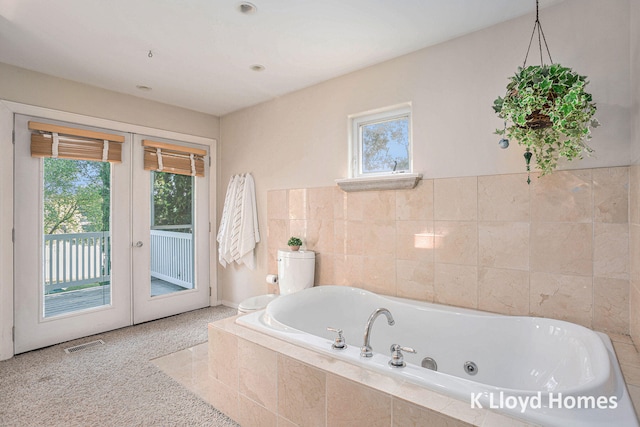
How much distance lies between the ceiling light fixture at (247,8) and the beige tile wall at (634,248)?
2165 mm

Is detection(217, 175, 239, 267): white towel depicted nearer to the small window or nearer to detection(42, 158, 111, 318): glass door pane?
detection(42, 158, 111, 318): glass door pane

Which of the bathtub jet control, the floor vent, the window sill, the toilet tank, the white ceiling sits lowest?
the floor vent

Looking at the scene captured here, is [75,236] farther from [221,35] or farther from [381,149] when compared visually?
[381,149]

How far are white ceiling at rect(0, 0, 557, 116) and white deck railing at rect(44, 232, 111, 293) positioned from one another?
57.0 inches

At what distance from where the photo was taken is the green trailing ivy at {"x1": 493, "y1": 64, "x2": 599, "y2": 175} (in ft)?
4.98

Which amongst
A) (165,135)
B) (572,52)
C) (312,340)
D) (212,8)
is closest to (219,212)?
(165,135)

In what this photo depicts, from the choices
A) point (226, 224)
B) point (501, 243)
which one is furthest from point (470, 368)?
point (226, 224)

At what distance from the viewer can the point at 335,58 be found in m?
2.62

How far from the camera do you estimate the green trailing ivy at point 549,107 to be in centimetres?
152

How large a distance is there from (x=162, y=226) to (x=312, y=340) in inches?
104

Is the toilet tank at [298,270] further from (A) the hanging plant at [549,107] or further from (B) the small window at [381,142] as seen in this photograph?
(A) the hanging plant at [549,107]

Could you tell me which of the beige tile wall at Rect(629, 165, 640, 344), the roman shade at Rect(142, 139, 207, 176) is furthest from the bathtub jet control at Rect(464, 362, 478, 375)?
the roman shade at Rect(142, 139, 207, 176)

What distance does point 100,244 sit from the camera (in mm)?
3203

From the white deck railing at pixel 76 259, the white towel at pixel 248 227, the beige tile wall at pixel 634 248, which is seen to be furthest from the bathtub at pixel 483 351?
the white deck railing at pixel 76 259
